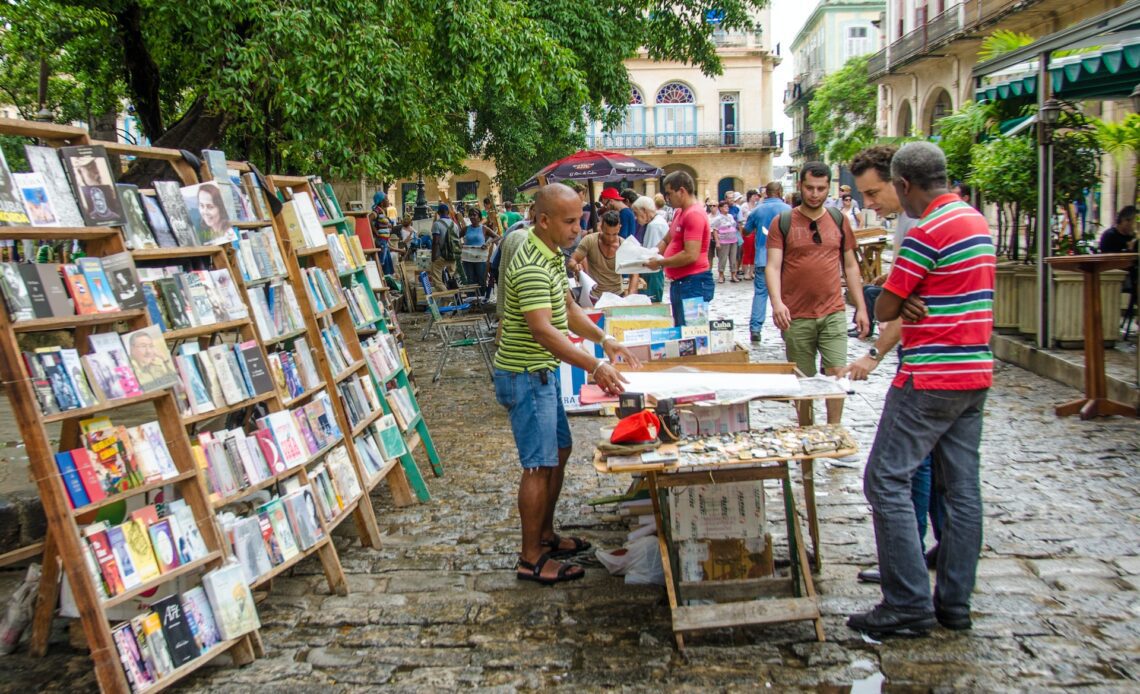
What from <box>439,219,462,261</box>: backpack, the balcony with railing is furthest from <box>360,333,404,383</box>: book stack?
the balcony with railing

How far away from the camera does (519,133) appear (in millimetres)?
21062

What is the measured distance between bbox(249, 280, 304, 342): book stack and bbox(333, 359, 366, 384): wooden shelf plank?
0.40 metres

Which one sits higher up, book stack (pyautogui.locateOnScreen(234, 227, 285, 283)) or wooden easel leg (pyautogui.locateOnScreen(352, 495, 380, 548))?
book stack (pyautogui.locateOnScreen(234, 227, 285, 283))

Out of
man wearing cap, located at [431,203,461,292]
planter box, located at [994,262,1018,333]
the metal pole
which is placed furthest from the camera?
man wearing cap, located at [431,203,461,292]

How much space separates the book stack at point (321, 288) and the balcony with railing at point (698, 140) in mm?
43519

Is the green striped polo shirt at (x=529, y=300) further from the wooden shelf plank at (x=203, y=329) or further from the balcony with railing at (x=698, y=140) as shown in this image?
the balcony with railing at (x=698, y=140)

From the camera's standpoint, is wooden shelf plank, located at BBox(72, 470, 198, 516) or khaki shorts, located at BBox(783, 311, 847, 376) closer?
wooden shelf plank, located at BBox(72, 470, 198, 516)

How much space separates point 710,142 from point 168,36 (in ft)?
137

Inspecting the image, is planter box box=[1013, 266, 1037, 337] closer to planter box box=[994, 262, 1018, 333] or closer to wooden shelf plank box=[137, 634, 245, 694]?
planter box box=[994, 262, 1018, 333]

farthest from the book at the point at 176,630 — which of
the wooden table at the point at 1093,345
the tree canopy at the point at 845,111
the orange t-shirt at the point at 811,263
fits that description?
the tree canopy at the point at 845,111

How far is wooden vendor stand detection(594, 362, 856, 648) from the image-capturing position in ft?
12.9

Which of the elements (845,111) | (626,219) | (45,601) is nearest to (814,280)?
(45,601)

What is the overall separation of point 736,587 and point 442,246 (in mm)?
11309

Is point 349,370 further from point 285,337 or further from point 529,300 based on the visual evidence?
point 529,300
